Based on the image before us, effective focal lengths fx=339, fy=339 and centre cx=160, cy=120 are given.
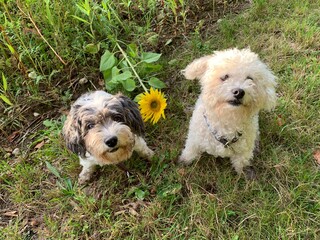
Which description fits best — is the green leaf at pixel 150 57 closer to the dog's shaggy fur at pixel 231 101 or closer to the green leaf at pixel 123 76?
the green leaf at pixel 123 76

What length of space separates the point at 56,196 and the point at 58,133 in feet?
2.32

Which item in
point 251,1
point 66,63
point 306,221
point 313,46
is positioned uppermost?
point 66,63

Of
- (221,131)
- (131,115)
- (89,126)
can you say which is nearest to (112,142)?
(89,126)

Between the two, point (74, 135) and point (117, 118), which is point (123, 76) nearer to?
point (117, 118)

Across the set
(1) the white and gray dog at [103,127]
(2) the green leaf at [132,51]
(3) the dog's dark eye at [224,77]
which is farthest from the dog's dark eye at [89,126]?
(2) the green leaf at [132,51]

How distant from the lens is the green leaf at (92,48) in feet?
12.8

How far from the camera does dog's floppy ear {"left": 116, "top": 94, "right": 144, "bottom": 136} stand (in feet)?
9.62

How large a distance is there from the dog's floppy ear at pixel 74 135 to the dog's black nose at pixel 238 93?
4.18ft

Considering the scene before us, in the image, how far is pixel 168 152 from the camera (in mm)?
3508

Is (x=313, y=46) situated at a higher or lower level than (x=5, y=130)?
Result: lower

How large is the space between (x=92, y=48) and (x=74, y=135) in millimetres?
1422

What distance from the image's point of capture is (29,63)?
4.02 meters

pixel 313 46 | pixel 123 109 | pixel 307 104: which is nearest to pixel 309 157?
pixel 307 104

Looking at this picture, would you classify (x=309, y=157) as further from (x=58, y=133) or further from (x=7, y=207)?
(x=7, y=207)
